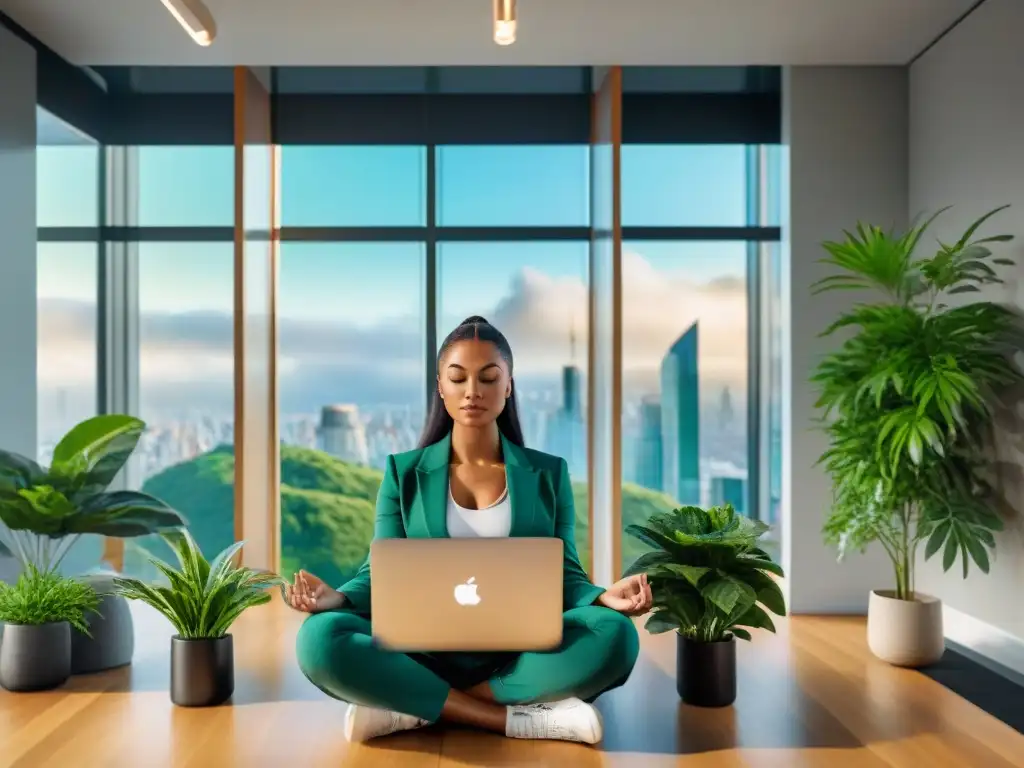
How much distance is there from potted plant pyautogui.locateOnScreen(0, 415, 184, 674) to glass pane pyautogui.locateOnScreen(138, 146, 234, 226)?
182 cm

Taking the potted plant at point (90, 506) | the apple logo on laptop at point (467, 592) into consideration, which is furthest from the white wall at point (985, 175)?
the potted plant at point (90, 506)

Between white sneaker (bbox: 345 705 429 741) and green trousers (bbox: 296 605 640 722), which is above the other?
green trousers (bbox: 296 605 640 722)

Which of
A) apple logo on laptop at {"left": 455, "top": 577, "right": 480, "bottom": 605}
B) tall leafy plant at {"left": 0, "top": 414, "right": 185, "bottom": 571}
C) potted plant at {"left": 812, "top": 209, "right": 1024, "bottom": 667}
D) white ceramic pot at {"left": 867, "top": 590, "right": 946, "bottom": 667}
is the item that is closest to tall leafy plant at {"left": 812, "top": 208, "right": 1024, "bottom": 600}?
potted plant at {"left": 812, "top": 209, "right": 1024, "bottom": 667}

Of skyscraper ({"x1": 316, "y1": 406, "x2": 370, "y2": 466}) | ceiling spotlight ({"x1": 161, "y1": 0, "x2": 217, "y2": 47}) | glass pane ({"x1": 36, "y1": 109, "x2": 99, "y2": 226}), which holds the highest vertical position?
ceiling spotlight ({"x1": 161, "y1": 0, "x2": 217, "y2": 47})

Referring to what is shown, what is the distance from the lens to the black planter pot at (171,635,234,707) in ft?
9.99

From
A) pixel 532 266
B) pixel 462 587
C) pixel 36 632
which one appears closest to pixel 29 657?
pixel 36 632

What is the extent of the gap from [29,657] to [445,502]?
1576 millimetres

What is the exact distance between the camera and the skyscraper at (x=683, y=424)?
516cm

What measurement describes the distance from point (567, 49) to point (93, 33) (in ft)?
7.02

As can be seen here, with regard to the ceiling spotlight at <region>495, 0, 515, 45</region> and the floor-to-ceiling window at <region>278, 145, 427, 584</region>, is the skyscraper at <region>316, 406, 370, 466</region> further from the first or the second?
the ceiling spotlight at <region>495, 0, 515, 45</region>

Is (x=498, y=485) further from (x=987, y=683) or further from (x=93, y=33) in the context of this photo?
(x=93, y=33)

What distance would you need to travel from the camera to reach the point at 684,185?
5.11m

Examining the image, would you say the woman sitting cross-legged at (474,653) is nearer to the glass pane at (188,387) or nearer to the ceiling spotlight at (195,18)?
the ceiling spotlight at (195,18)

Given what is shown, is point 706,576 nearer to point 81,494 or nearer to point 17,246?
point 81,494
